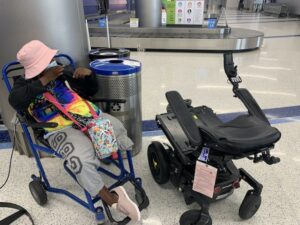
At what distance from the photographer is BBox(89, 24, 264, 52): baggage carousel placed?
17.6 ft

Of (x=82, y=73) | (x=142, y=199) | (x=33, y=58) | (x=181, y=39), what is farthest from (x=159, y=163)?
(x=181, y=39)

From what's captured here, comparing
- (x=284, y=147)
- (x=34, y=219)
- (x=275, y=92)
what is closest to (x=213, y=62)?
(x=275, y=92)

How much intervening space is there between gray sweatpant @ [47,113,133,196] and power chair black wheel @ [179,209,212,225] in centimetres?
49

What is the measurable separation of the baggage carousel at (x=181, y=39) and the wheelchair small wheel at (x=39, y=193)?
4.48 metres

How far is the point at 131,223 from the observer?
4.93 ft

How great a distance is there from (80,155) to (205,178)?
0.66 meters

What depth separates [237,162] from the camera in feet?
6.64

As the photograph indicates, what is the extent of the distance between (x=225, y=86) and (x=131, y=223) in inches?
105

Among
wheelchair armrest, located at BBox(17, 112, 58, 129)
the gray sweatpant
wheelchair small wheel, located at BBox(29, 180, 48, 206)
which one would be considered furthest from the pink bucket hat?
wheelchair small wheel, located at BBox(29, 180, 48, 206)

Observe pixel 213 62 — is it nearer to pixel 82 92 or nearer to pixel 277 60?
pixel 277 60

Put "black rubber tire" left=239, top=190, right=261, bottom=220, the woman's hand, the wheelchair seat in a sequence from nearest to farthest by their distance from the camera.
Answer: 1. the wheelchair seat
2. "black rubber tire" left=239, top=190, right=261, bottom=220
3. the woman's hand

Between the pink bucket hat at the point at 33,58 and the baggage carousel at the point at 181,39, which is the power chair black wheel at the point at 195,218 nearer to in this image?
the pink bucket hat at the point at 33,58

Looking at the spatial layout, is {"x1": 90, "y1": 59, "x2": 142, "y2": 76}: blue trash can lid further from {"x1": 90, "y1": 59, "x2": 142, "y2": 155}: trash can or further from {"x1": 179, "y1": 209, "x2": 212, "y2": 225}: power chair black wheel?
{"x1": 179, "y1": 209, "x2": 212, "y2": 225}: power chair black wheel

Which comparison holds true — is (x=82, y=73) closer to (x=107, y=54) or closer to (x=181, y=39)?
(x=107, y=54)
